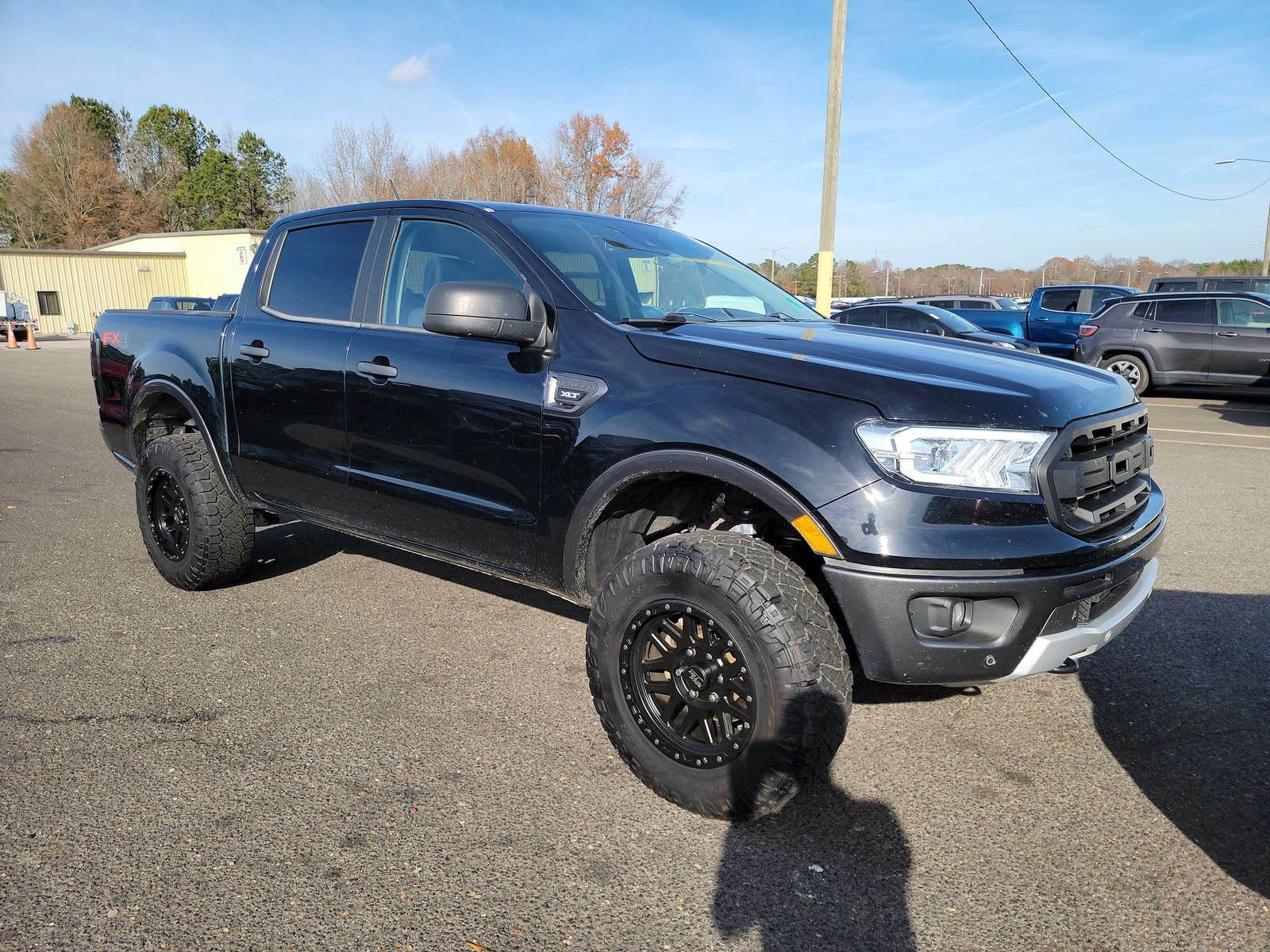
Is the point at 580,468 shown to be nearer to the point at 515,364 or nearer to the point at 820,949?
the point at 515,364

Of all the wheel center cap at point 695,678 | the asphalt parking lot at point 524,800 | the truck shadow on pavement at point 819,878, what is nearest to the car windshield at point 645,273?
the wheel center cap at point 695,678

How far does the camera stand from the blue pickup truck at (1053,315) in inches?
752

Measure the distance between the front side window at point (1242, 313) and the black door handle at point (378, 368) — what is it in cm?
1418

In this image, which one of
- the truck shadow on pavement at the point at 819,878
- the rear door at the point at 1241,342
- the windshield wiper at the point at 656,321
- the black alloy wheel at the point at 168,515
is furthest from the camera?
the rear door at the point at 1241,342

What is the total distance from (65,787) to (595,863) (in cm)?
166

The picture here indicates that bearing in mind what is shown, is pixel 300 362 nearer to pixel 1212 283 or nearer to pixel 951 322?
pixel 951 322

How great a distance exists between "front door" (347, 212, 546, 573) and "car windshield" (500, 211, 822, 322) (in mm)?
209

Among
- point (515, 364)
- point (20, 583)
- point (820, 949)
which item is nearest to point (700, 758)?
point (820, 949)

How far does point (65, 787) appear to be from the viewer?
9.13ft

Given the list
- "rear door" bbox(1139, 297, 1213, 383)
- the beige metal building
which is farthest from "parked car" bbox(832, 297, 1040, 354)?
the beige metal building

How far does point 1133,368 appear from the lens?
47.7 feet

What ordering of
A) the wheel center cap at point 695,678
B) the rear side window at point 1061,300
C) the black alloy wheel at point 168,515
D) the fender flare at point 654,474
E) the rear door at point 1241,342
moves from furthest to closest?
1. the rear side window at point 1061,300
2. the rear door at point 1241,342
3. the black alloy wheel at point 168,515
4. the wheel center cap at point 695,678
5. the fender flare at point 654,474

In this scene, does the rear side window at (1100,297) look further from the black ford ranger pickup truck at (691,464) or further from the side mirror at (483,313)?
the side mirror at (483,313)

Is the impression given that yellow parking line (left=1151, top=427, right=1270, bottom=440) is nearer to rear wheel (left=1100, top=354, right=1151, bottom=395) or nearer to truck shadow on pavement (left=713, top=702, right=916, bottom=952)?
rear wheel (left=1100, top=354, right=1151, bottom=395)
